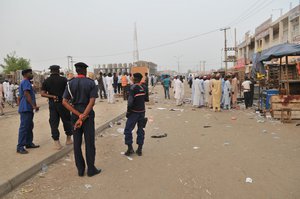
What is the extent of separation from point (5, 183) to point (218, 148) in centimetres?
414

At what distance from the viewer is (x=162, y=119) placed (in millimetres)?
10336

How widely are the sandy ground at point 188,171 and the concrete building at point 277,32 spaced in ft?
56.4

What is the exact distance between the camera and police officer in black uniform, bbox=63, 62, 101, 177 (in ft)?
13.6

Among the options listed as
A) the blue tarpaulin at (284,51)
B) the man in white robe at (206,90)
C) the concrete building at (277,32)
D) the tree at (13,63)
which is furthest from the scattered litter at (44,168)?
the tree at (13,63)

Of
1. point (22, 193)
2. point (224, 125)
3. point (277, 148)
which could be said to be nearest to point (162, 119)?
point (224, 125)

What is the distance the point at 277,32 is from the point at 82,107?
116 feet

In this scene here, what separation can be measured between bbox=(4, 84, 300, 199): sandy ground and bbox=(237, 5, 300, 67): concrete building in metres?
17.2

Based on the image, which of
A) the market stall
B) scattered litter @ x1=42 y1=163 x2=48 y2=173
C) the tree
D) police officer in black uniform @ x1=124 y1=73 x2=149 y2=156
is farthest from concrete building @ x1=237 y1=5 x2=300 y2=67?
the tree

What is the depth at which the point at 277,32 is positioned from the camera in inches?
1324

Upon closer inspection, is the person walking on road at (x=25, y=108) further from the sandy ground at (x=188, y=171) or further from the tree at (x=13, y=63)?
→ the tree at (x=13, y=63)

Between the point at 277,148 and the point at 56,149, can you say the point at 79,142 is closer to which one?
the point at 56,149

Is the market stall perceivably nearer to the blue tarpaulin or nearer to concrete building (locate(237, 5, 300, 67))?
the blue tarpaulin

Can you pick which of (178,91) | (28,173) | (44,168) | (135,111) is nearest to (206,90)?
(178,91)

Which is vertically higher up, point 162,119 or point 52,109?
point 52,109
